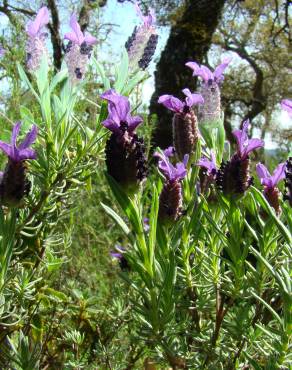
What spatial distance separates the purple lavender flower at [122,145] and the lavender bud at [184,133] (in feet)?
0.67

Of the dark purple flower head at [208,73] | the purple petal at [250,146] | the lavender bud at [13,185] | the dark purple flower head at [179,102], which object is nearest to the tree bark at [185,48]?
the dark purple flower head at [208,73]

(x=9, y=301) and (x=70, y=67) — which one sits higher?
(x=70, y=67)

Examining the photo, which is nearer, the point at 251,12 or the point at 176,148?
the point at 176,148

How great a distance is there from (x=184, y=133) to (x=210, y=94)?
103 mm

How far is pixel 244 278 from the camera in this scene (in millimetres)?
777

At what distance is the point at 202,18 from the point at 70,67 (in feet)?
18.7

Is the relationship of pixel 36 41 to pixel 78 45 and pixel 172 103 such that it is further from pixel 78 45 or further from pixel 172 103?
pixel 172 103

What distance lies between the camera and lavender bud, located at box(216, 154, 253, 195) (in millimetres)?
728

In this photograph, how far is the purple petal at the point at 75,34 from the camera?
793 mm

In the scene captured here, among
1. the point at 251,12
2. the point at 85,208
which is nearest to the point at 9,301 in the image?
the point at 85,208

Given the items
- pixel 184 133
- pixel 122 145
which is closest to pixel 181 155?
pixel 184 133

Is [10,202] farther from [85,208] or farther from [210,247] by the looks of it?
[85,208]

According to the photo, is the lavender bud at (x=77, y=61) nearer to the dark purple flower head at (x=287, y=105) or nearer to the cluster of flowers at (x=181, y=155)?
the cluster of flowers at (x=181, y=155)

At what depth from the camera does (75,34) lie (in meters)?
0.80
